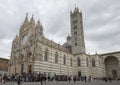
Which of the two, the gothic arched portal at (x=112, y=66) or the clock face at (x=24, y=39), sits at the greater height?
the clock face at (x=24, y=39)

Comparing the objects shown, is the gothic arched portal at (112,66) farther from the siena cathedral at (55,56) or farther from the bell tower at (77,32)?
the bell tower at (77,32)

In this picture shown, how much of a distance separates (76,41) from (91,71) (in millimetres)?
11320

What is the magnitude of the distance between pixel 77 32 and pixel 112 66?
17946 mm

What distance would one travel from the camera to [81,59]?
133ft

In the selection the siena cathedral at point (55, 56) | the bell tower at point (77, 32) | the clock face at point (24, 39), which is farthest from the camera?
the bell tower at point (77, 32)

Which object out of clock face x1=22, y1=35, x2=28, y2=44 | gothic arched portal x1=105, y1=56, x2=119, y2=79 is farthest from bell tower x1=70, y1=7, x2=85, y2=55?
clock face x1=22, y1=35, x2=28, y2=44

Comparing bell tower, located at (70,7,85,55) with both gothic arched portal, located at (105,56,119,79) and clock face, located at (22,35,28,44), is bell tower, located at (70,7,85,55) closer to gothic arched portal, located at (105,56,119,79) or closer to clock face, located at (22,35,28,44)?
gothic arched portal, located at (105,56,119,79)

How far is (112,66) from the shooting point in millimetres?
46156

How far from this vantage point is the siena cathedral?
29.8 metres

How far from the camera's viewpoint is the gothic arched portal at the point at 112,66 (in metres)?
45.1

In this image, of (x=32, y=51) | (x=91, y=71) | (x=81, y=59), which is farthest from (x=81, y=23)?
(x=32, y=51)

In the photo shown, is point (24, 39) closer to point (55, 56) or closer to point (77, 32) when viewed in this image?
point (55, 56)

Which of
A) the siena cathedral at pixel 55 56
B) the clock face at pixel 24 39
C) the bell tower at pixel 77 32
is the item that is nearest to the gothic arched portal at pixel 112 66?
the siena cathedral at pixel 55 56

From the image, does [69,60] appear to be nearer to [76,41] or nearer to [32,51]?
[76,41]
